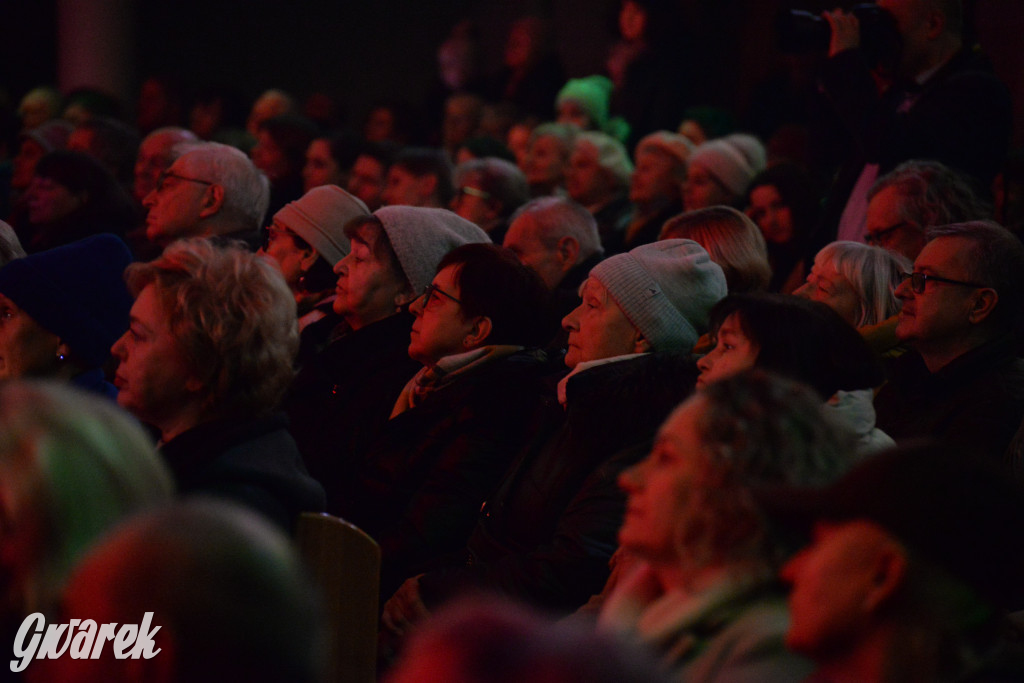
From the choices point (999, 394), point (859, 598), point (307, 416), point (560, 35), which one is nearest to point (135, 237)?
point (307, 416)

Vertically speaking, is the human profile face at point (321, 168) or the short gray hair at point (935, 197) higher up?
the short gray hair at point (935, 197)

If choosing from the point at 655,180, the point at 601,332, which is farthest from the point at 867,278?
the point at 655,180

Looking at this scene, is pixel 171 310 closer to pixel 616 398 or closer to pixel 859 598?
pixel 616 398

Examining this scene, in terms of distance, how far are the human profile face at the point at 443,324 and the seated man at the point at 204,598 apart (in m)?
2.30

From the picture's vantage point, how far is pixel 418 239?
Answer: 14.1 ft

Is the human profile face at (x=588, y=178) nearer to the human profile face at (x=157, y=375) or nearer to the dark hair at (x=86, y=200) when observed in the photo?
the dark hair at (x=86, y=200)

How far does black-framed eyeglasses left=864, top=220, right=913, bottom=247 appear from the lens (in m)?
4.43

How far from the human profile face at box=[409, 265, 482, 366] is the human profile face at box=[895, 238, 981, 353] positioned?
132 cm

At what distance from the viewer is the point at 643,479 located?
2.12 meters

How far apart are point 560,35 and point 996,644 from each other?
1096 cm

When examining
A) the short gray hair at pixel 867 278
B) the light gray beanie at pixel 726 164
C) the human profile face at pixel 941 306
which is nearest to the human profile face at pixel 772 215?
the light gray beanie at pixel 726 164

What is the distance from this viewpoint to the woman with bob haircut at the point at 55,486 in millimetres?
1765

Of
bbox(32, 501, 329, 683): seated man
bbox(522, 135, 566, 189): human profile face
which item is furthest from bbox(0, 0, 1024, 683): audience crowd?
bbox(522, 135, 566, 189): human profile face

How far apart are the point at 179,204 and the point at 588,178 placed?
112 inches
